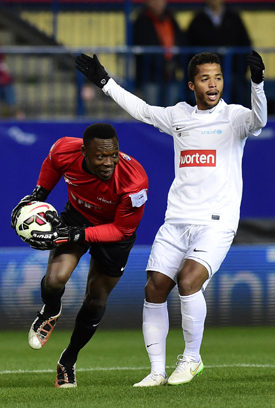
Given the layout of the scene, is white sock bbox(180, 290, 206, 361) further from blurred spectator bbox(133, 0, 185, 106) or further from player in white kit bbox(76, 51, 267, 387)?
blurred spectator bbox(133, 0, 185, 106)

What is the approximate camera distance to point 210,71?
595cm

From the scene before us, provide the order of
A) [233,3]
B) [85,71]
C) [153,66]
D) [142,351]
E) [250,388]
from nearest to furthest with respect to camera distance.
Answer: [250,388], [85,71], [142,351], [153,66], [233,3]

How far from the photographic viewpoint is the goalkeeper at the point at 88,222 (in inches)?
233

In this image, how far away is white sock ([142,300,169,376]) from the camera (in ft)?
19.4

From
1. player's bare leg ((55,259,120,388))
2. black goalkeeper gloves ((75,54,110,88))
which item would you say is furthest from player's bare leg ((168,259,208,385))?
black goalkeeper gloves ((75,54,110,88))

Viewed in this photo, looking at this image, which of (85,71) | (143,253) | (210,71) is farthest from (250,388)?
(143,253)

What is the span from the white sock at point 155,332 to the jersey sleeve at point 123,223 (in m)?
0.58

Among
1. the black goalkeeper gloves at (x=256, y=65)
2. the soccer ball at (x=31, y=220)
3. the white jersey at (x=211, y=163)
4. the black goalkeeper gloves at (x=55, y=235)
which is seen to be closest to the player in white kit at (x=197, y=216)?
the white jersey at (x=211, y=163)

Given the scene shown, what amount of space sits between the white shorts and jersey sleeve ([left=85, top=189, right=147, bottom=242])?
25 centimetres

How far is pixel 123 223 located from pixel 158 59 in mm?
5614

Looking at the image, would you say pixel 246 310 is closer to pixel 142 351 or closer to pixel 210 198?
pixel 142 351

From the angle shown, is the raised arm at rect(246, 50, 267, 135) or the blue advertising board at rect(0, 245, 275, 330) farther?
the blue advertising board at rect(0, 245, 275, 330)

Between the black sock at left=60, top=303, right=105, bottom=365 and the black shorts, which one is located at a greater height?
the black shorts

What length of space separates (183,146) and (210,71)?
609 millimetres
